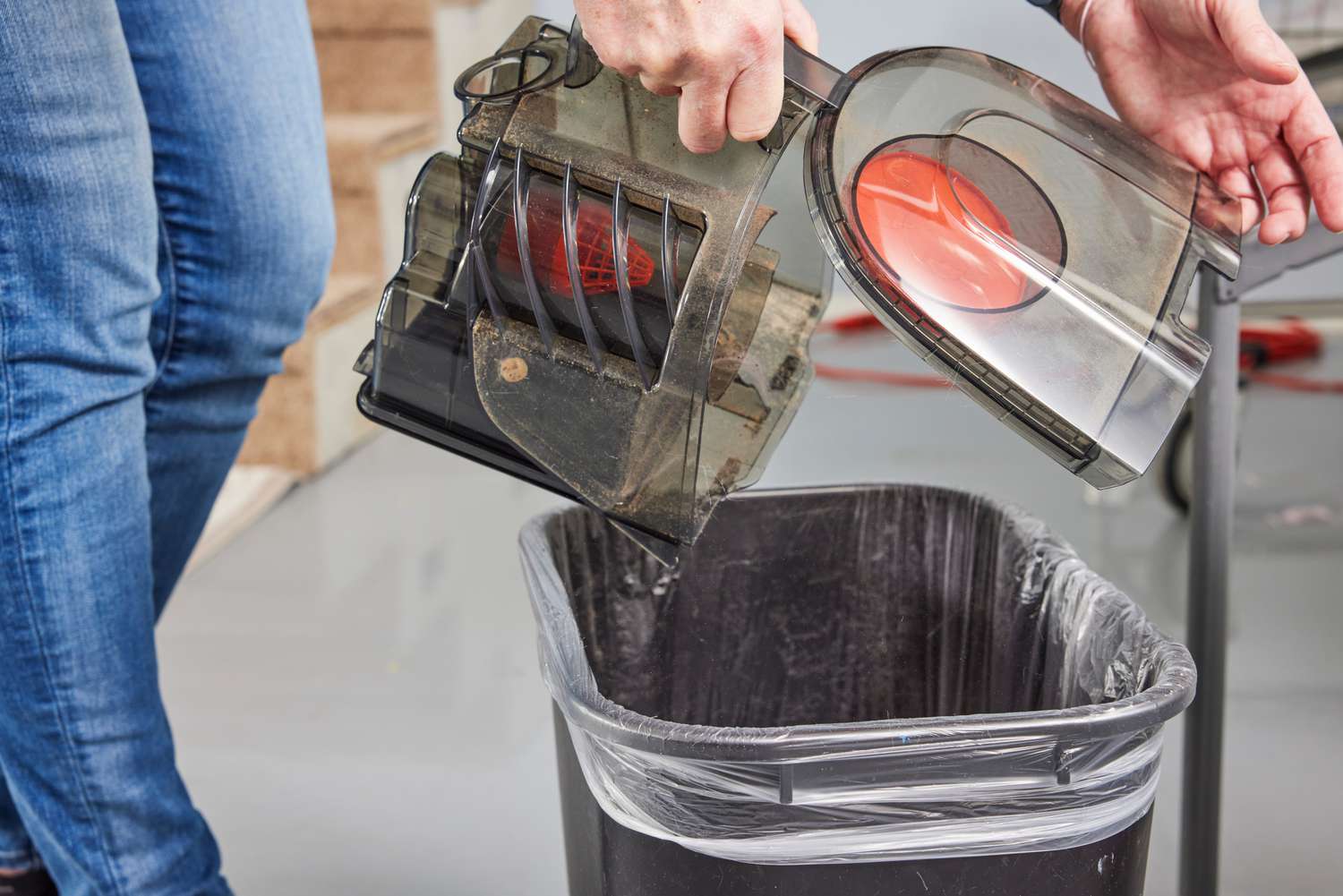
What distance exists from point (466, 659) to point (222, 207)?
71 cm

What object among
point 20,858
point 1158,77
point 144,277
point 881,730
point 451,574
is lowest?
point 451,574

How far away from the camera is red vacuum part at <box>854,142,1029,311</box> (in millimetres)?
620

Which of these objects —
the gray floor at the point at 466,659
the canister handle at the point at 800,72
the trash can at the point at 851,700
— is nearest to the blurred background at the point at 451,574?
the gray floor at the point at 466,659

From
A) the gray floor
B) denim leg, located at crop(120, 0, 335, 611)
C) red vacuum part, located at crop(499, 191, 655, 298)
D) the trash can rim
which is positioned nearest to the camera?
the trash can rim

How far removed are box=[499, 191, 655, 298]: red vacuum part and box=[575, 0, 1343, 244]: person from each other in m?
0.07

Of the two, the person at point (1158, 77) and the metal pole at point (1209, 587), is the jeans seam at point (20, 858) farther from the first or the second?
the metal pole at point (1209, 587)

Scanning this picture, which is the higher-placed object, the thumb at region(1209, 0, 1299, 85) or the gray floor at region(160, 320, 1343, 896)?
the thumb at region(1209, 0, 1299, 85)

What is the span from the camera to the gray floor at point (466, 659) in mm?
1050

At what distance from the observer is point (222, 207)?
0.80 metres

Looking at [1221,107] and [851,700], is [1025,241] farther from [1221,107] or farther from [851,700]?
[851,700]

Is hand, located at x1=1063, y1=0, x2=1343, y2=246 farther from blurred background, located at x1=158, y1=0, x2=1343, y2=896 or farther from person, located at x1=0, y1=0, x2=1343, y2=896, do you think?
blurred background, located at x1=158, y1=0, x2=1343, y2=896

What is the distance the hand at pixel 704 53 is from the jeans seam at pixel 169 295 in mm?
364

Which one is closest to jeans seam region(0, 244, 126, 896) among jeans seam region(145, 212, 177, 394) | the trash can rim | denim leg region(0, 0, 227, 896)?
denim leg region(0, 0, 227, 896)

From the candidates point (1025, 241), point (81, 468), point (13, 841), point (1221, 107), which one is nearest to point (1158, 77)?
point (1221, 107)
